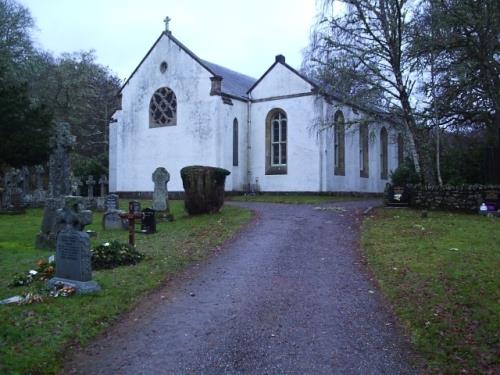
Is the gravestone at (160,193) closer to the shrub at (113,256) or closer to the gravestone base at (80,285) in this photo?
the shrub at (113,256)

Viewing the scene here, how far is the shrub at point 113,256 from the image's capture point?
10102 millimetres

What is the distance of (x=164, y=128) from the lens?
103 ft

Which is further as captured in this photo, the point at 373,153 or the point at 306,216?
the point at 373,153

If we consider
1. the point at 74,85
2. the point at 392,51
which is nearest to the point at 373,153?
the point at 392,51

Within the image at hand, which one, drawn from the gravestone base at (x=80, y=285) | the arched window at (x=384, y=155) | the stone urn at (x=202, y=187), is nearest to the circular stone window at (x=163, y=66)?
the stone urn at (x=202, y=187)

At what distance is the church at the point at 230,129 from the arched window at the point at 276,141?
0.06m

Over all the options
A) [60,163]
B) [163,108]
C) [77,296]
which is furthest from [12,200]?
[77,296]

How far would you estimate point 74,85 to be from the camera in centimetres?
4750

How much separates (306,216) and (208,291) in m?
9.79

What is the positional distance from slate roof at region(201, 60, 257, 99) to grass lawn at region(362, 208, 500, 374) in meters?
17.4

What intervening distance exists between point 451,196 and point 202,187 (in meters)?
9.41

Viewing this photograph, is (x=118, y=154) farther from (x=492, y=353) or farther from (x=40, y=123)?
(x=492, y=353)

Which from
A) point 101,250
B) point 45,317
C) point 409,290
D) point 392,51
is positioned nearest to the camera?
point 45,317

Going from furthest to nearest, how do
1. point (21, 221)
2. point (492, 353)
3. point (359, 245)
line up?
point (21, 221) < point (359, 245) < point (492, 353)
